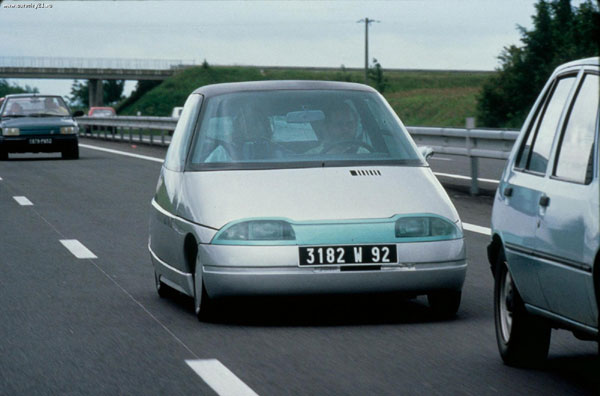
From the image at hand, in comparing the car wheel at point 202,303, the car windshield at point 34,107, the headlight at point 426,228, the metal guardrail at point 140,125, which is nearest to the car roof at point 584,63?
the headlight at point 426,228

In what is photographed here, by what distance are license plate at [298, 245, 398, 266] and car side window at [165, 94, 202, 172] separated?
55.4 inches

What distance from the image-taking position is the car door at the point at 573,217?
17.3 ft

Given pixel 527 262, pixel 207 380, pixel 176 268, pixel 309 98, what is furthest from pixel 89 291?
pixel 527 262

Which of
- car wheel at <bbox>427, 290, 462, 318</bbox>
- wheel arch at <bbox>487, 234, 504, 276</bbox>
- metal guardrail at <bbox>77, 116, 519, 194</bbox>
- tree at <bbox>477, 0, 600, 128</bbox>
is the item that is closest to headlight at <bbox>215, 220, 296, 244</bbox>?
car wheel at <bbox>427, 290, 462, 318</bbox>

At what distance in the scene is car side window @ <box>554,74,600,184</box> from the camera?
5.58 metres

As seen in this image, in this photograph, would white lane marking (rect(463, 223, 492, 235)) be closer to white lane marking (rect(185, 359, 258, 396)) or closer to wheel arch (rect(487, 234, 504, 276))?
wheel arch (rect(487, 234, 504, 276))

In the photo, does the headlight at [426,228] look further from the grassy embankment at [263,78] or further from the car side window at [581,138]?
the grassy embankment at [263,78]

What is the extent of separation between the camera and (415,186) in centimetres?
812

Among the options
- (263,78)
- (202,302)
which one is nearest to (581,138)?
(202,302)

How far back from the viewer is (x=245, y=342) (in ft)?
23.8

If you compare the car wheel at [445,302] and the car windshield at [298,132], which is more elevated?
the car windshield at [298,132]

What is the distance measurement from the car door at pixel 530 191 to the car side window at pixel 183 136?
2.68m

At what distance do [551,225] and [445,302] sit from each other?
92.5 inches

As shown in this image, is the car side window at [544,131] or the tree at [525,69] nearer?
the car side window at [544,131]
